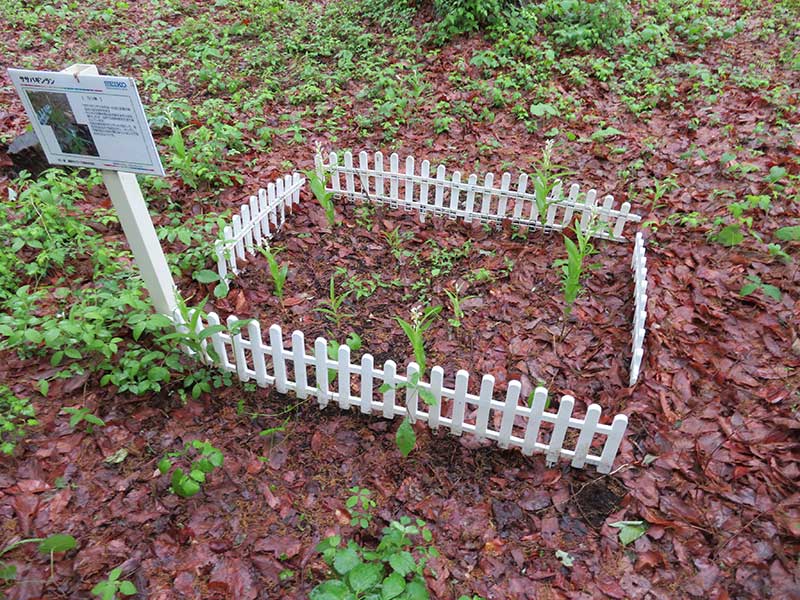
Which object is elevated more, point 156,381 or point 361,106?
point 361,106

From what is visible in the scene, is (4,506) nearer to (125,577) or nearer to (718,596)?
(125,577)

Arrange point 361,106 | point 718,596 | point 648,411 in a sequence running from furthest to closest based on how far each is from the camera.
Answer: point 361,106
point 648,411
point 718,596

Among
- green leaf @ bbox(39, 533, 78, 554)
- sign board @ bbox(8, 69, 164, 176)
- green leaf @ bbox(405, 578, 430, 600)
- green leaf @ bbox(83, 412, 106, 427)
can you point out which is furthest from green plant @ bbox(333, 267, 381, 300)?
green leaf @ bbox(39, 533, 78, 554)

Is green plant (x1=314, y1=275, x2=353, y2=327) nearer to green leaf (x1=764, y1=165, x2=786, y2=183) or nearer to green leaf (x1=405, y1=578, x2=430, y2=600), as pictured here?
green leaf (x1=405, y1=578, x2=430, y2=600)

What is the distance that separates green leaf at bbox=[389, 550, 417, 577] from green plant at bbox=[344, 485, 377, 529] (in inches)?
14.4

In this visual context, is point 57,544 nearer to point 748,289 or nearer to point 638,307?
point 638,307

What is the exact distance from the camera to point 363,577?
2.25m

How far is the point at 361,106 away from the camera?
667 centimetres

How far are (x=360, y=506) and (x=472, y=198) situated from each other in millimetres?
3003

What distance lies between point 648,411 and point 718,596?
3.35ft

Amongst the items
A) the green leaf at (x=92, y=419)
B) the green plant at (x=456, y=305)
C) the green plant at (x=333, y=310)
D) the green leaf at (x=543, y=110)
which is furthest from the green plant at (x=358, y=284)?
the green leaf at (x=543, y=110)

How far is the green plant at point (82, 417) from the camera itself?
2854 mm

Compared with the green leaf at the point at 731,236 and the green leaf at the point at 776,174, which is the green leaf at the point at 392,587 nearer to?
the green leaf at the point at 731,236

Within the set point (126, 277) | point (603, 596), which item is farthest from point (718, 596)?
point (126, 277)
